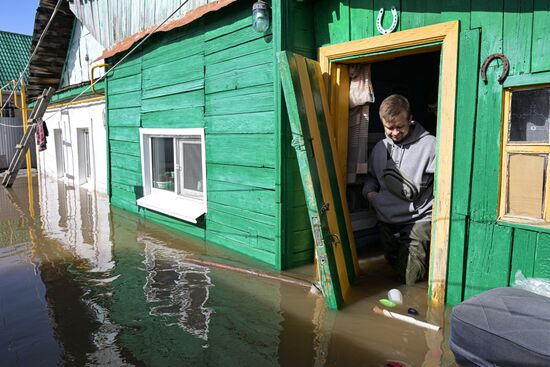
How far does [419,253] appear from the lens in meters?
3.89

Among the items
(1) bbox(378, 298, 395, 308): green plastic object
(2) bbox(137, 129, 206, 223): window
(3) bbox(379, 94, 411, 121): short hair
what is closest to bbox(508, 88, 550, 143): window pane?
Result: (3) bbox(379, 94, 411, 121): short hair

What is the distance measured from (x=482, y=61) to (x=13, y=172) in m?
12.8

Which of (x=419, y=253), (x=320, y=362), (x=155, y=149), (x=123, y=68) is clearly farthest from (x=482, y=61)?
(x=123, y=68)

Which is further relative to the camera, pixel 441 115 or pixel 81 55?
pixel 81 55

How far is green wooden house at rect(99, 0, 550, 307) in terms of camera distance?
2947mm

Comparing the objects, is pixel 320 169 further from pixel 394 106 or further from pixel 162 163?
pixel 162 163

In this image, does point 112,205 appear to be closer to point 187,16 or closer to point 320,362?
point 187,16

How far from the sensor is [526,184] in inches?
115

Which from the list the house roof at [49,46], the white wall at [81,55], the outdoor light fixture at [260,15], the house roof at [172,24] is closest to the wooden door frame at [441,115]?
the outdoor light fixture at [260,15]

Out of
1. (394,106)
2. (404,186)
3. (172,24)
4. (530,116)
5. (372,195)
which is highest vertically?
(172,24)

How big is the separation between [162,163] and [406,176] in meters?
4.23

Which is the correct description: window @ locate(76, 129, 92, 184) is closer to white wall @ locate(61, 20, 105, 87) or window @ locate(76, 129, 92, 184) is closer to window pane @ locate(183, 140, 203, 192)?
white wall @ locate(61, 20, 105, 87)

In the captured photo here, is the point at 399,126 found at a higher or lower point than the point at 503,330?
higher

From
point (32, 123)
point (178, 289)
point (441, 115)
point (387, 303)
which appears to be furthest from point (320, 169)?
point (32, 123)
